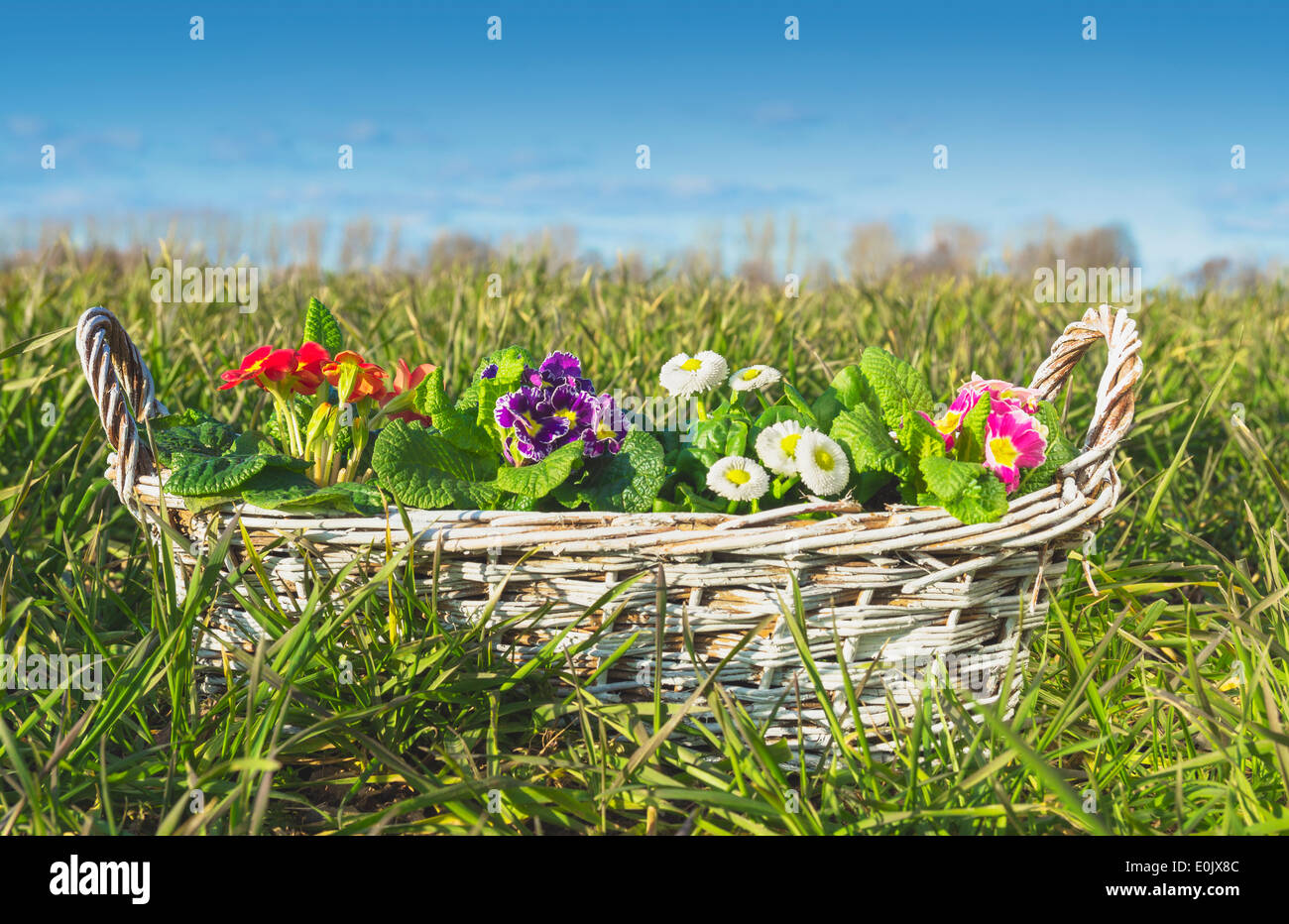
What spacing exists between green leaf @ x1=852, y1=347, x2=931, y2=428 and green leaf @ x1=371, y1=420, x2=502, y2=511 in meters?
0.71

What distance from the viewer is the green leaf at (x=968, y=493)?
1.36 meters

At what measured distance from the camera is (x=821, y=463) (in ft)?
4.77

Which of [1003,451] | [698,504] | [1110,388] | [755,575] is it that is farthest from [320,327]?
[1110,388]

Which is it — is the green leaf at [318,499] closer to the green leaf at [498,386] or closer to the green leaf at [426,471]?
the green leaf at [426,471]

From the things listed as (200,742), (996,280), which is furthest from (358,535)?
(996,280)

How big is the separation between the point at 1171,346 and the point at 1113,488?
209cm

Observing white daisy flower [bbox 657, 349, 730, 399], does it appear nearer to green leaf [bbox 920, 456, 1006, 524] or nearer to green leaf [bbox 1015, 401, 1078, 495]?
green leaf [bbox 920, 456, 1006, 524]

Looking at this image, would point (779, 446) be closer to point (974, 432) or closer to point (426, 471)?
point (974, 432)

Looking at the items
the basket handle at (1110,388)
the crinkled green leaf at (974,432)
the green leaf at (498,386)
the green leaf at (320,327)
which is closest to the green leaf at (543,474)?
the green leaf at (498,386)

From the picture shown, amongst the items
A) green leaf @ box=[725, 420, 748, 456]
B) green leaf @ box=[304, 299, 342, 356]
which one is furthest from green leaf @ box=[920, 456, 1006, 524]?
green leaf @ box=[304, 299, 342, 356]

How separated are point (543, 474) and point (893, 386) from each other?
0.65 meters

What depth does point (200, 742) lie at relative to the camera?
1387mm

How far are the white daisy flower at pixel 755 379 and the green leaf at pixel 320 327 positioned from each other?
31.9 inches
